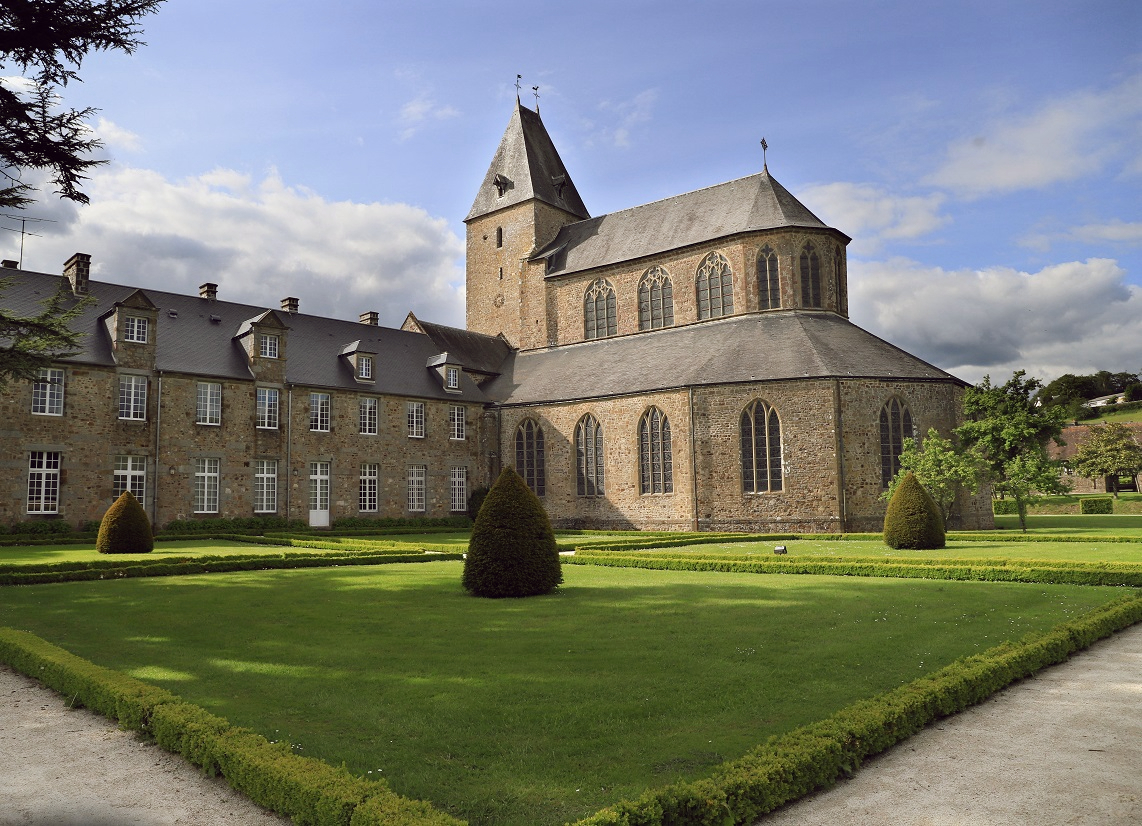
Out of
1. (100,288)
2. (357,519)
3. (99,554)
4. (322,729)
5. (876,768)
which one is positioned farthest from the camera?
(357,519)

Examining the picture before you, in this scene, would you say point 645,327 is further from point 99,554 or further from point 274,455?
point 99,554

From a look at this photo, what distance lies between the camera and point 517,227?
4512 cm

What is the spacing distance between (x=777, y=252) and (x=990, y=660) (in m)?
29.9

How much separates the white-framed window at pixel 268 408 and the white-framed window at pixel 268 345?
1380 millimetres

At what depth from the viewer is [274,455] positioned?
31.1 meters

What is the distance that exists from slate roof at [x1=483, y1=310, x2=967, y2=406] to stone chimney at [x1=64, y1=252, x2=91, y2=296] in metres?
18.4

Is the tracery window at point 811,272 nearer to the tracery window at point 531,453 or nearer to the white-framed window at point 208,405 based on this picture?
the tracery window at point 531,453

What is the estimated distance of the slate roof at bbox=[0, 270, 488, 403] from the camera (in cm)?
2797

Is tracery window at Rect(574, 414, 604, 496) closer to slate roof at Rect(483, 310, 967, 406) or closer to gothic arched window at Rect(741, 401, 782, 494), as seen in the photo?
slate roof at Rect(483, 310, 967, 406)

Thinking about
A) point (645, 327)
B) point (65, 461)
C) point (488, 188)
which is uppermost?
point (488, 188)

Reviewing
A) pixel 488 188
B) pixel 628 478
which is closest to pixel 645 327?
pixel 628 478

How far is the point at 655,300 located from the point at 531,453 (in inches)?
390

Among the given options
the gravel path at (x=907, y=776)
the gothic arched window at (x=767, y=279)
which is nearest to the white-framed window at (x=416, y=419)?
the gothic arched window at (x=767, y=279)

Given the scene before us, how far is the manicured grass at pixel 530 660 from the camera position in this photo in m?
5.07
